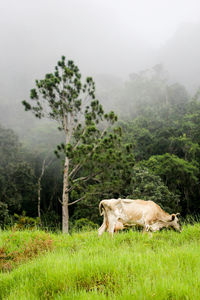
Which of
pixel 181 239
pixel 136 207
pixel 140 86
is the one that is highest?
pixel 140 86

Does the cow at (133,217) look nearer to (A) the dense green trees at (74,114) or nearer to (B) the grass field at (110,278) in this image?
(B) the grass field at (110,278)

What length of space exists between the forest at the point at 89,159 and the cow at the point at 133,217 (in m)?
1.66

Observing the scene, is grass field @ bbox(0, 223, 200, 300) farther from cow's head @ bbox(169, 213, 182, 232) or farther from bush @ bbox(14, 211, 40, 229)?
bush @ bbox(14, 211, 40, 229)

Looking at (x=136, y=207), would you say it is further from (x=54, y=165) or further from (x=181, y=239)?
(x=54, y=165)

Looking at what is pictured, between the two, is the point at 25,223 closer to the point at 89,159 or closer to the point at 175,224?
the point at 89,159

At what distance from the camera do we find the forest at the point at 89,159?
556 inches

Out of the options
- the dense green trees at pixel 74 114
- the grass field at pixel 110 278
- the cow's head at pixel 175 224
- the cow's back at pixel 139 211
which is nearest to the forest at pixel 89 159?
the dense green trees at pixel 74 114

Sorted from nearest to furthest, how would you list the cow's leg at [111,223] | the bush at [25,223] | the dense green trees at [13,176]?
the cow's leg at [111,223]
the bush at [25,223]
the dense green trees at [13,176]

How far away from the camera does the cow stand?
5.86 meters

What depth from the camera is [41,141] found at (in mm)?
42781

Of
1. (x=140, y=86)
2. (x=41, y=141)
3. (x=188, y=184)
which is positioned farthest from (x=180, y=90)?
(x=188, y=184)

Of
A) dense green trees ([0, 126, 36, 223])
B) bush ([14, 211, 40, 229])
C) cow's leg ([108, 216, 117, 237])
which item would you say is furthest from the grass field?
dense green trees ([0, 126, 36, 223])

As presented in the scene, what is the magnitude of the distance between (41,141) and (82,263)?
4124cm

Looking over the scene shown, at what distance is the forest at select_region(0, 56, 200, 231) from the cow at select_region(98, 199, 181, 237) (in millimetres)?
1659
